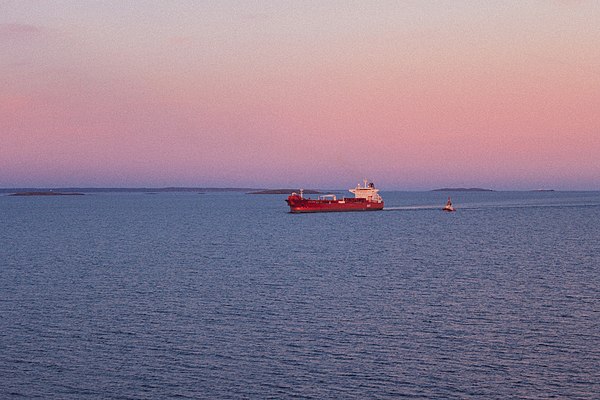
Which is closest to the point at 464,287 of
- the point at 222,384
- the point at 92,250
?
the point at 222,384

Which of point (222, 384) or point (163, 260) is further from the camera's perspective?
point (163, 260)

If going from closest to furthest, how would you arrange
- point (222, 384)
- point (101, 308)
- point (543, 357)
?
point (222, 384) → point (543, 357) → point (101, 308)

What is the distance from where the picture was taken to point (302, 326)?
43.2 m

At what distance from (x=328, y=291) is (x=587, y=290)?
72.4 feet

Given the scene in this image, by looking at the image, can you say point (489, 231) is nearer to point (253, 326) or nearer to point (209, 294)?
point (209, 294)

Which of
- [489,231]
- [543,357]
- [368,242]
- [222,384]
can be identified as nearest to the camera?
[222,384]

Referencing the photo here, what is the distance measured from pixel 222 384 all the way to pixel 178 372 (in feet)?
9.99

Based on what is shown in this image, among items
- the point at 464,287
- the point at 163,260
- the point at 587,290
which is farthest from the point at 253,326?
the point at 163,260

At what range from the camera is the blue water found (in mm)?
31891

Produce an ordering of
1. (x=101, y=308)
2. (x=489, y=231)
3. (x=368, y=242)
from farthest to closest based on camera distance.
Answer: (x=489, y=231)
(x=368, y=242)
(x=101, y=308)

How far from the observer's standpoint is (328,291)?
188 ft

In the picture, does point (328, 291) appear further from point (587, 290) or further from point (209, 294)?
point (587, 290)

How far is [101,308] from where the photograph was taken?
1948 inches

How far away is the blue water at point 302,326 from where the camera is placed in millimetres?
31891
